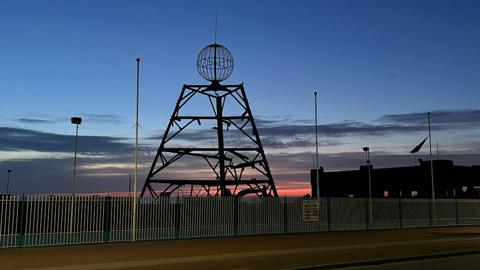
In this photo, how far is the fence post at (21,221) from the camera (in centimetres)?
2339

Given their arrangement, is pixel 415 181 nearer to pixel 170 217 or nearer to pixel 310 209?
pixel 310 209

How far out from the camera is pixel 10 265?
1800 centimetres

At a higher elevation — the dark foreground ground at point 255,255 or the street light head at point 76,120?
the street light head at point 76,120

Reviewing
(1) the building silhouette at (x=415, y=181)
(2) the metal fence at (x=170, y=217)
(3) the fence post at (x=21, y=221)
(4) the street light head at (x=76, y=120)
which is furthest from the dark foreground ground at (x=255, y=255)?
(1) the building silhouette at (x=415, y=181)

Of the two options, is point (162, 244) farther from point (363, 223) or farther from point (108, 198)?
point (363, 223)

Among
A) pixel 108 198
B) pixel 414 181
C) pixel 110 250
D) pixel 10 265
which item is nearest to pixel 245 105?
pixel 108 198

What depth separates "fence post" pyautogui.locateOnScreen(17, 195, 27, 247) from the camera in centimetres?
2339

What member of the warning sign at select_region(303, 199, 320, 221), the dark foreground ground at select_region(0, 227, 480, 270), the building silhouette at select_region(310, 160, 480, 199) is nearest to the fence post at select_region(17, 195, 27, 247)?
the dark foreground ground at select_region(0, 227, 480, 270)

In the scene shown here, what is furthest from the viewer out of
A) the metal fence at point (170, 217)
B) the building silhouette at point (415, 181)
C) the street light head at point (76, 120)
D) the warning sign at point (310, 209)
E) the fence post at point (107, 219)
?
the building silhouette at point (415, 181)

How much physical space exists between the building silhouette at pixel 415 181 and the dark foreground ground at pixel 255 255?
5758 cm

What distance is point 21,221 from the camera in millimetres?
23469

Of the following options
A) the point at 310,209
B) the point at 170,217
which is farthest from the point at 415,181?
the point at 170,217

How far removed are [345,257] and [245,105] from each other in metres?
26.2

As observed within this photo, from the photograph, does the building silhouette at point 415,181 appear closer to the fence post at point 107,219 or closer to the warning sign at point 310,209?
the warning sign at point 310,209
